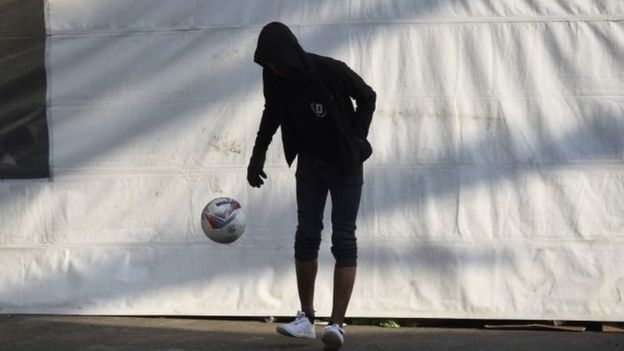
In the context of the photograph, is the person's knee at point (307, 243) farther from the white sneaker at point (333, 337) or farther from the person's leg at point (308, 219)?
the white sneaker at point (333, 337)

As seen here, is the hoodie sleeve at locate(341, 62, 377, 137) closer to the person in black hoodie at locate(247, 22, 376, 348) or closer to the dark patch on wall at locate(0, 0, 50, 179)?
the person in black hoodie at locate(247, 22, 376, 348)

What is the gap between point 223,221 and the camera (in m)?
5.55

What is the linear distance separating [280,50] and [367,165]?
4.29 ft

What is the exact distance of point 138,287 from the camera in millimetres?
6262

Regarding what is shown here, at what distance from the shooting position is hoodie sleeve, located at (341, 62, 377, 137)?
16.8 ft

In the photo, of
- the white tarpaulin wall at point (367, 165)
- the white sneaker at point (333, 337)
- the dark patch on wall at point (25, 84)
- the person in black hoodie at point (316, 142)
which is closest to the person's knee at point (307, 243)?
the person in black hoodie at point (316, 142)

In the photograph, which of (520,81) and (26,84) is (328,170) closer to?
(520,81)

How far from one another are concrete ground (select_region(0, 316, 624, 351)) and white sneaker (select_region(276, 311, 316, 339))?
9 centimetres

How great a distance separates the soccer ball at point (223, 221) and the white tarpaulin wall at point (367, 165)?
22.1 inches

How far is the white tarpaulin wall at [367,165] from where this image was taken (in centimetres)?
599

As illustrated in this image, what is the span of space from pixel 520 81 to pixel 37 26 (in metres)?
2.83

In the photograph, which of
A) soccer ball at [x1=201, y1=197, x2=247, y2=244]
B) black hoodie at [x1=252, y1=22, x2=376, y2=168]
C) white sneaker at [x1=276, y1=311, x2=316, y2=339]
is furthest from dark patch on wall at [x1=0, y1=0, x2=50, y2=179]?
white sneaker at [x1=276, y1=311, x2=316, y2=339]

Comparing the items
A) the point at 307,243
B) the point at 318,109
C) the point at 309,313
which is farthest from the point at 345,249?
the point at 318,109

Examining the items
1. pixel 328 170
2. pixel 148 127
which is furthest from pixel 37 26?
pixel 328 170
